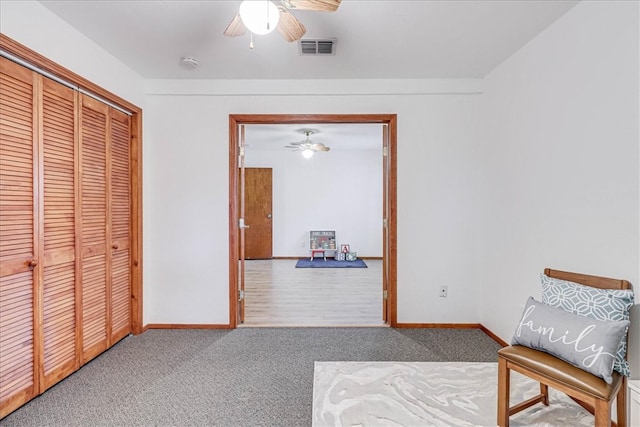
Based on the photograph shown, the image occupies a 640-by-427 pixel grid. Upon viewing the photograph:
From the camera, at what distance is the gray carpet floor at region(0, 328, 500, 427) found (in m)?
1.87

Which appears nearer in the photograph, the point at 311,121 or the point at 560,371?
the point at 560,371

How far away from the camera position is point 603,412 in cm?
136

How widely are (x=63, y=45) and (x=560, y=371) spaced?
359 cm

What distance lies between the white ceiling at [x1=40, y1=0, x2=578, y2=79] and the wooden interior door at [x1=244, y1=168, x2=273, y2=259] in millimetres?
4159

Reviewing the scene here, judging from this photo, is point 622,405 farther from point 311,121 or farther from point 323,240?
point 323,240

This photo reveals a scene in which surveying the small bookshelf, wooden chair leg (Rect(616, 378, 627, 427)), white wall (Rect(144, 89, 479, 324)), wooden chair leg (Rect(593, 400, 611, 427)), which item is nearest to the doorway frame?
white wall (Rect(144, 89, 479, 324))

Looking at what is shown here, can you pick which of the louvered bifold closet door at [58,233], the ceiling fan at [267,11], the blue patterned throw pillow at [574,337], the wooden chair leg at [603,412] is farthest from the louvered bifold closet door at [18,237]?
the wooden chair leg at [603,412]

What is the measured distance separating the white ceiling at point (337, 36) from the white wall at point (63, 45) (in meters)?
0.07

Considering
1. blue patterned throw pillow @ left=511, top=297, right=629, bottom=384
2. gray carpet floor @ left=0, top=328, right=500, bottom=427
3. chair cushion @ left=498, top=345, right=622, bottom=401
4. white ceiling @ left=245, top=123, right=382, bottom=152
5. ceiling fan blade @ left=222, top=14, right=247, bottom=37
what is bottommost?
gray carpet floor @ left=0, top=328, right=500, bottom=427

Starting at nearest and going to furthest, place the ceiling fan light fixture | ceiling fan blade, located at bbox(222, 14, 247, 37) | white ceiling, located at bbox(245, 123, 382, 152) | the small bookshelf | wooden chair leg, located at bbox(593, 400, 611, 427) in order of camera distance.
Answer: wooden chair leg, located at bbox(593, 400, 611, 427) < the ceiling fan light fixture < ceiling fan blade, located at bbox(222, 14, 247, 37) < white ceiling, located at bbox(245, 123, 382, 152) < the small bookshelf

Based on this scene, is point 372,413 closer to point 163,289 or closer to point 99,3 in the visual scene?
point 163,289

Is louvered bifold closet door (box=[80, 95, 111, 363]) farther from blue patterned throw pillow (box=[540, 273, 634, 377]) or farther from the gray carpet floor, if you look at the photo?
blue patterned throw pillow (box=[540, 273, 634, 377])

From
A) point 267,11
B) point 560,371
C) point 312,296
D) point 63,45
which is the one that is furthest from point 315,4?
point 312,296

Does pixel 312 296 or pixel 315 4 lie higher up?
pixel 315 4
